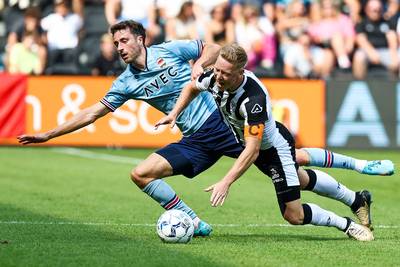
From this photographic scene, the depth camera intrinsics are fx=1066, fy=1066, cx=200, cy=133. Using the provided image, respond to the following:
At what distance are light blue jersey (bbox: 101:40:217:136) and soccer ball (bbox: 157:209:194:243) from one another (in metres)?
1.08

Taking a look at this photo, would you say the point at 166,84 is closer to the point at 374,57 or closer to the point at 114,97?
the point at 114,97

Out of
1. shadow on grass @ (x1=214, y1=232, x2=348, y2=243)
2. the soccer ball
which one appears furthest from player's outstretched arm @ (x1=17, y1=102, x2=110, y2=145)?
shadow on grass @ (x1=214, y1=232, x2=348, y2=243)

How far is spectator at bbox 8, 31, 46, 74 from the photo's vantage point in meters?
20.9

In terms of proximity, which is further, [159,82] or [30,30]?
[30,30]

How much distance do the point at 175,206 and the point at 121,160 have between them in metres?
8.62

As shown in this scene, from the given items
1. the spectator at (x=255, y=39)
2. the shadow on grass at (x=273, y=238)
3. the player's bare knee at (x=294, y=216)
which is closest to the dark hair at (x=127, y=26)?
the shadow on grass at (x=273, y=238)

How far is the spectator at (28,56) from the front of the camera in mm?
20891

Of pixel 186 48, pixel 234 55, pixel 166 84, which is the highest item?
pixel 234 55

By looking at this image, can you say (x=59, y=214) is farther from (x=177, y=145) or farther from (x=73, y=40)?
(x=73, y=40)

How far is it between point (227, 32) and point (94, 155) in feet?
14.3

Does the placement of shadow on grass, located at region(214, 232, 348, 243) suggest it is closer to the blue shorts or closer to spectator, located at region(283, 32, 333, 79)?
the blue shorts

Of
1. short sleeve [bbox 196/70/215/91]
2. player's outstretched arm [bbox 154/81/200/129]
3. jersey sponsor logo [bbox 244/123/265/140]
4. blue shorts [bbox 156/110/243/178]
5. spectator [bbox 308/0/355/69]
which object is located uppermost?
short sleeve [bbox 196/70/215/91]

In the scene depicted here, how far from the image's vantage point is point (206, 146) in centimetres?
985

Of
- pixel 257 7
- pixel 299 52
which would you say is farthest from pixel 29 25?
pixel 299 52
